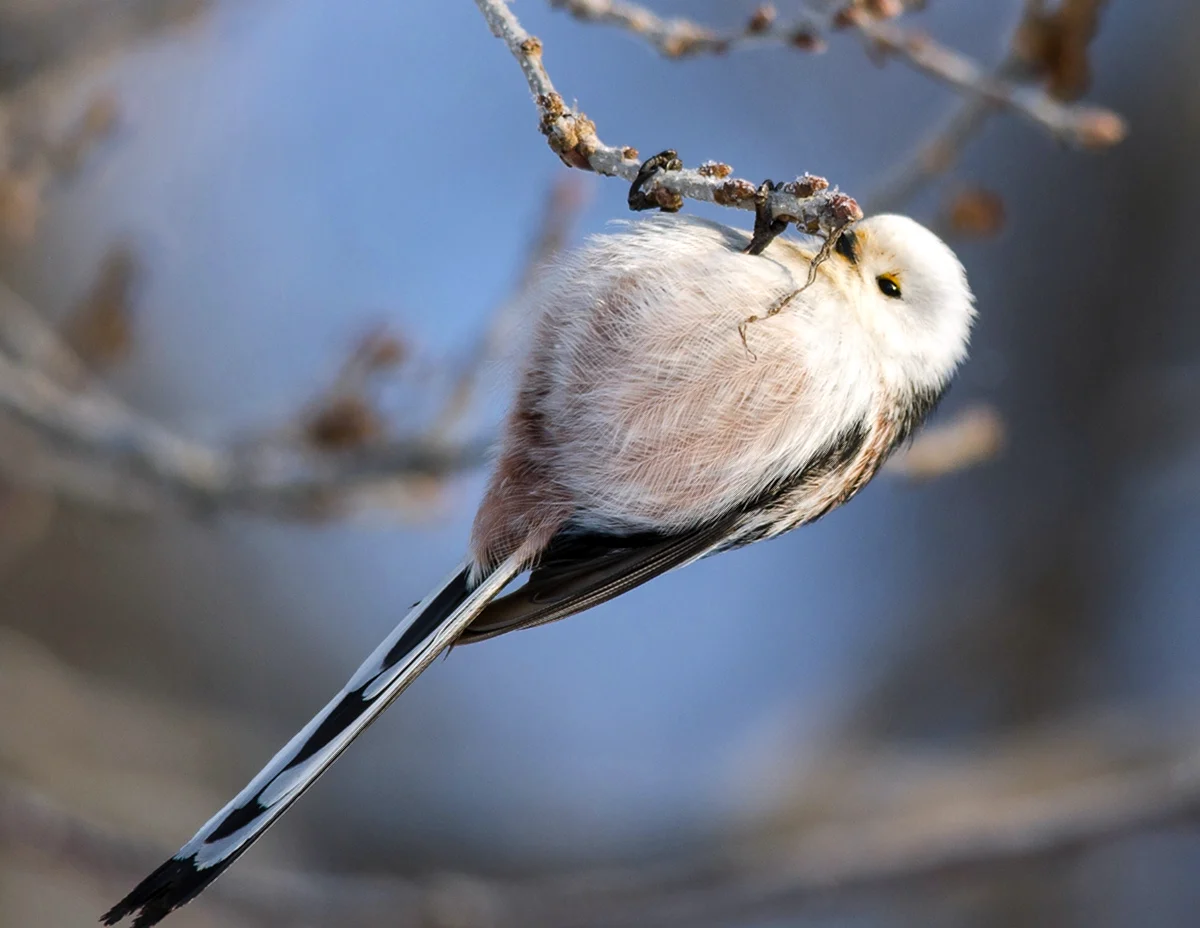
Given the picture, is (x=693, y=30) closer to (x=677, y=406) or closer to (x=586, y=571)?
(x=677, y=406)

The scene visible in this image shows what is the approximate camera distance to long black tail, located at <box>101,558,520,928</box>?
141 centimetres

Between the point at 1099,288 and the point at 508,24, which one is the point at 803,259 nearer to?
the point at 508,24

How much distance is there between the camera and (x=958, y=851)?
2.50 m

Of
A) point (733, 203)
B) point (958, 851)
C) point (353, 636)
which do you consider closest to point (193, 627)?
point (353, 636)

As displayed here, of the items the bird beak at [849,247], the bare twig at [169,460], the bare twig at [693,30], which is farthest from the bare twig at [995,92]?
the bare twig at [169,460]

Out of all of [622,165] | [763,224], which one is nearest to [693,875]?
[763,224]

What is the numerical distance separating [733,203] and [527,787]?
3484 millimetres

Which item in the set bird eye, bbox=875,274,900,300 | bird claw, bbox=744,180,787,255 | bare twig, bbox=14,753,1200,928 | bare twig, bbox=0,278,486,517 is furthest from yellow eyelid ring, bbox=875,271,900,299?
bare twig, bbox=14,753,1200,928

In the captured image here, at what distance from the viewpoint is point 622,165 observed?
130cm

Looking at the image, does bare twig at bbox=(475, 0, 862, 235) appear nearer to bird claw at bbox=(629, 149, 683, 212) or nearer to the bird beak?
bird claw at bbox=(629, 149, 683, 212)

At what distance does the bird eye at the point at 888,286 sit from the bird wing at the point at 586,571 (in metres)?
0.45

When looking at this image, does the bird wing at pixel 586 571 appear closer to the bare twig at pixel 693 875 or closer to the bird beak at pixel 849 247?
the bird beak at pixel 849 247

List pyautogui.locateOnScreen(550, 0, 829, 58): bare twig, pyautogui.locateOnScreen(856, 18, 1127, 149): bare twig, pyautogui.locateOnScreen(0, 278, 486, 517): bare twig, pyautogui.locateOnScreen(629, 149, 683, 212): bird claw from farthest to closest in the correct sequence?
pyautogui.locateOnScreen(0, 278, 486, 517): bare twig < pyautogui.locateOnScreen(856, 18, 1127, 149): bare twig < pyautogui.locateOnScreen(550, 0, 829, 58): bare twig < pyautogui.locateOnScreen(629, 149, 683, 212): bird claw

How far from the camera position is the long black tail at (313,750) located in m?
1.41
